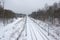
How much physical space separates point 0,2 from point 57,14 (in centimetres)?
3008

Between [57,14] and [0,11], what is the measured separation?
27.1 meters

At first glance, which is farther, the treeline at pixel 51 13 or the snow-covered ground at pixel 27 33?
the treeline at pixel 51 13

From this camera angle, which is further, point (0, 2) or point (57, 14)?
point (57, 14)

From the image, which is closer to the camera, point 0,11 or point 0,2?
point 0,2

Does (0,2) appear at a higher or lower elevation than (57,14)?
higher

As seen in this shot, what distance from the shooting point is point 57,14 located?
59750 mm

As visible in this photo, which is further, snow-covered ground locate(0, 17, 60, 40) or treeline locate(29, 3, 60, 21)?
treeline locate(29, 3, 60, 21)

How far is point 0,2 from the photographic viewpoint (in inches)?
1544

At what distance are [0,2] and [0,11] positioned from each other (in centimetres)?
2325

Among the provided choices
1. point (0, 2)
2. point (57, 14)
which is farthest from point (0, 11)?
point (57, 14)

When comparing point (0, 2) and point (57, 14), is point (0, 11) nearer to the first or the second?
point (0, 2)

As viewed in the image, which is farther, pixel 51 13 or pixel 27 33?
pixel 51 13

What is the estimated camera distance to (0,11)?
203 ft
